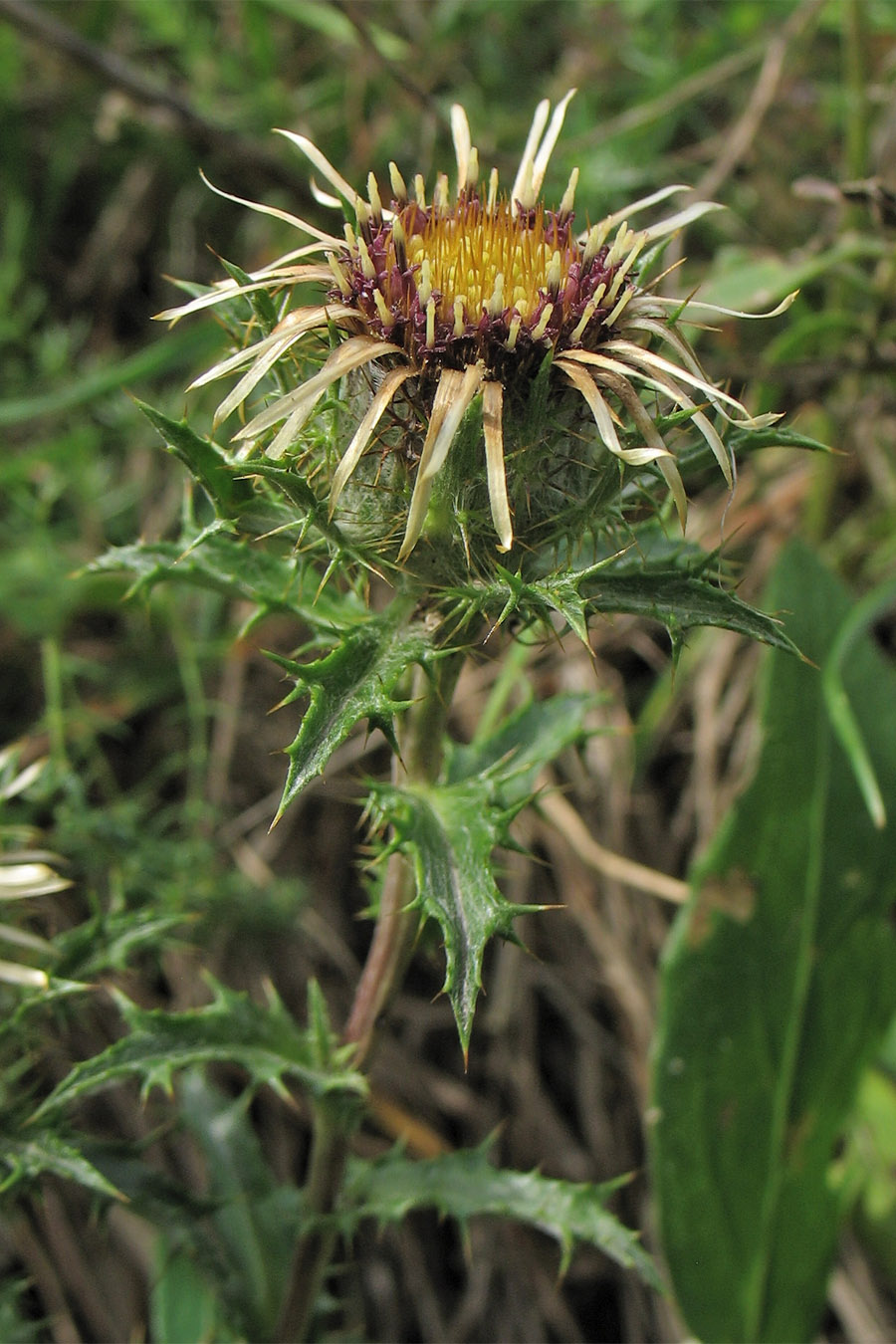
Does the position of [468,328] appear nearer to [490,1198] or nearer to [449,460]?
[449,460]

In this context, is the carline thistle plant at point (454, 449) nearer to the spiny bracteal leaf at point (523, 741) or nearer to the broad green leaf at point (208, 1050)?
the spiny bracteal leaf at point (523, 741)

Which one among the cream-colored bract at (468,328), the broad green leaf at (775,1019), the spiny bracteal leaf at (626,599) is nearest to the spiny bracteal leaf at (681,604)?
the spiny bracteal leaf at (626,599)

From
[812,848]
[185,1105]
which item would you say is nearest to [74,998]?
[185,1105]

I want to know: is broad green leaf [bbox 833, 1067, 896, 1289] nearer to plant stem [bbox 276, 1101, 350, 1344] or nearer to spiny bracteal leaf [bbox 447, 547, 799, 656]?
plant stem [bbox 276, 1101, 350, 1344]

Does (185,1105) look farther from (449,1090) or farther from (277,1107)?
(449,1090)

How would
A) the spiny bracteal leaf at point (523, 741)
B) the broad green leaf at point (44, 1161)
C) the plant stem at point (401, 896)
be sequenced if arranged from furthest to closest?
1. the spiny bracteal leaf at point (523, 741)
2. the plant stem at point (401, 896)
3. the broad green leaf at point (44, 1161)

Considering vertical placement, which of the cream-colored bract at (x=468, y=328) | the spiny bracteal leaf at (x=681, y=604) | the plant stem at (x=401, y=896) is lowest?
the plant stem at (x=401, y=896)
